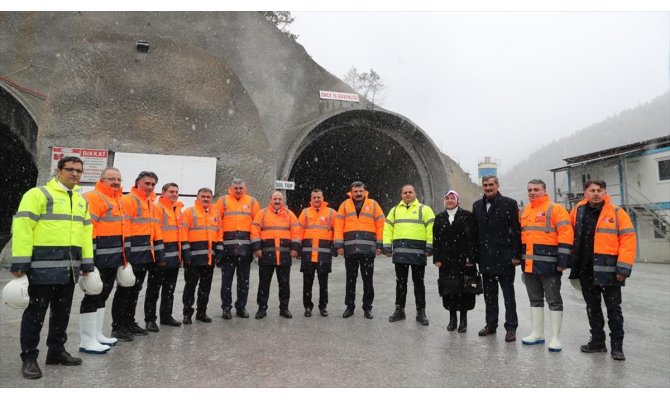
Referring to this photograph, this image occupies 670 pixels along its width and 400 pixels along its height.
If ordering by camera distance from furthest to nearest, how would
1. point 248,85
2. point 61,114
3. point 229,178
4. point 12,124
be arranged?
point 248,85
point 12,124
point 229,178
point 61,114

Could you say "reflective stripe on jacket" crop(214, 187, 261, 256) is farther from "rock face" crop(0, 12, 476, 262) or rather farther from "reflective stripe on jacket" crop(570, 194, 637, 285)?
"rock face" crop(0, 12, 476, 262)

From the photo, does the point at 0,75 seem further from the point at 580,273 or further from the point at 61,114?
the point at 580,273

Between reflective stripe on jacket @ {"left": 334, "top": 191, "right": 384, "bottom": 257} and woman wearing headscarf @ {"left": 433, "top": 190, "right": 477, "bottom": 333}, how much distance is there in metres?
0.99

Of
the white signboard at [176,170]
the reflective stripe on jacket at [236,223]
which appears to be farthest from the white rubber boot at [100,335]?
the white signboard at [176,170]

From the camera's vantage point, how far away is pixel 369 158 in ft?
63.3

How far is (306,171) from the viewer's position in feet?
69.7

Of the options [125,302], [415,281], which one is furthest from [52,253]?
[415,281]

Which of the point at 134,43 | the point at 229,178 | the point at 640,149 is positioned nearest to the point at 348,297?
the point at 229,178

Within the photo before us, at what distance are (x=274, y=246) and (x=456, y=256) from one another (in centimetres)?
242

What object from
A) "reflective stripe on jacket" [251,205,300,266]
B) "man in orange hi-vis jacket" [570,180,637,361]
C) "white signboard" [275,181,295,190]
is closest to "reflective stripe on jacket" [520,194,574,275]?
"man in orange hi-vis jacket" [570,180,637,361]

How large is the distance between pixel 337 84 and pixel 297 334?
1499cm

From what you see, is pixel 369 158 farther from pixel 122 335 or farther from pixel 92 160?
pixel 122 335

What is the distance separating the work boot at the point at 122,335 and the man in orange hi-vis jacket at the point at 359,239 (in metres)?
2.70

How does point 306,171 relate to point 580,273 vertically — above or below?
above
